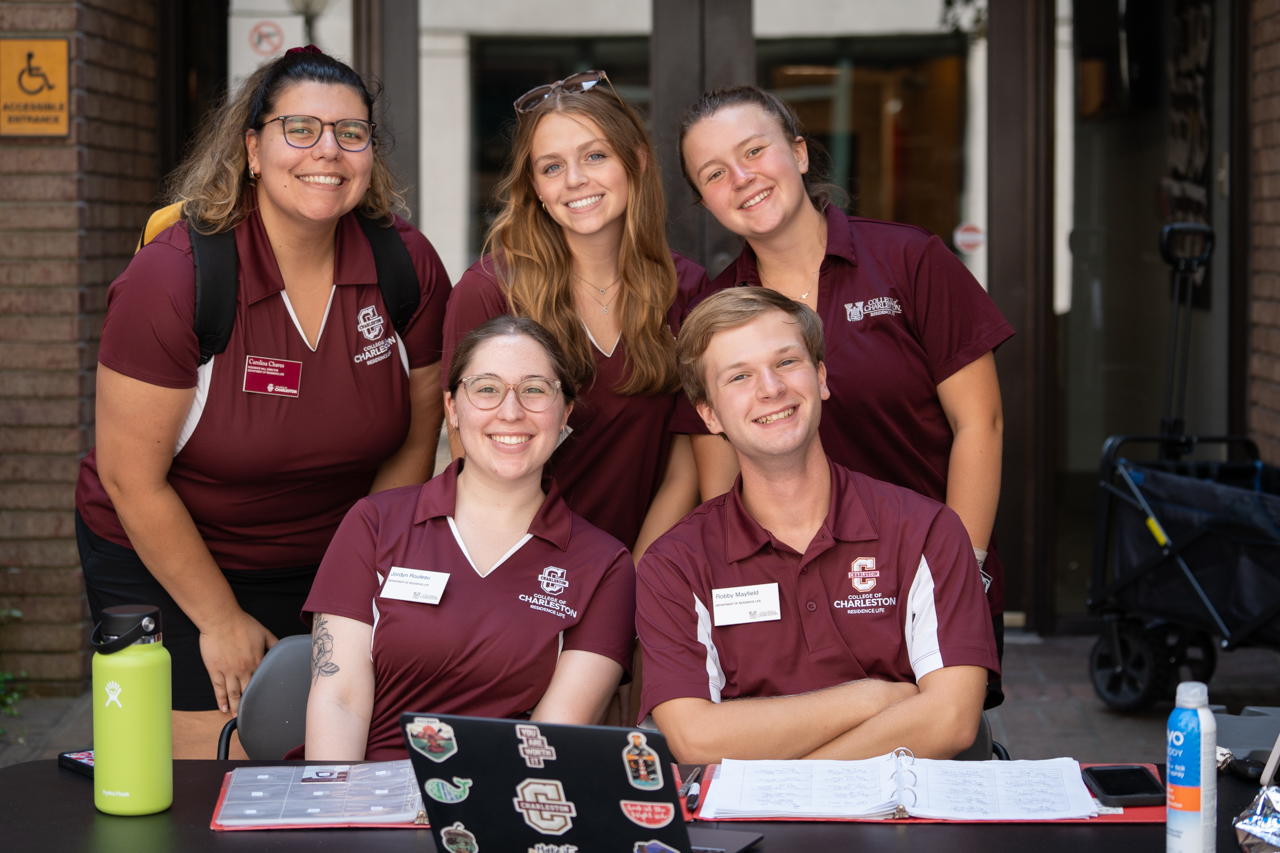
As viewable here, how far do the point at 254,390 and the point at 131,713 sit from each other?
3.11ft

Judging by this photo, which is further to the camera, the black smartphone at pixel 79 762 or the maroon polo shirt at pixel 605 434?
the maroon polo shirt at pixel 605 434

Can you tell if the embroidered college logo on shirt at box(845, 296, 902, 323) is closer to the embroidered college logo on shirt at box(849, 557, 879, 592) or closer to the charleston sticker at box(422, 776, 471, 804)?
the embroidered college logo on shirt at box(849, 557, 879, 592)

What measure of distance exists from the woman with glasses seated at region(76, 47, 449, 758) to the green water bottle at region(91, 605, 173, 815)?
85 cm

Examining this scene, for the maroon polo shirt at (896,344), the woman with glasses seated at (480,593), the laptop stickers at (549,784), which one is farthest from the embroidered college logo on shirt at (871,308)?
the laptop stickers at (549,784)

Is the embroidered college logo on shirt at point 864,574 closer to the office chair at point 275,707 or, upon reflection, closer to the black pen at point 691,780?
the black pen at point 691,780

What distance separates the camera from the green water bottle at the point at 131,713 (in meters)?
1.67

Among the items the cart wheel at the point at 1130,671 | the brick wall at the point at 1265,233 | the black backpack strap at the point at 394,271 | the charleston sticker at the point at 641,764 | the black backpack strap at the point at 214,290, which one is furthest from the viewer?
the brick wall at the point at 1265,233

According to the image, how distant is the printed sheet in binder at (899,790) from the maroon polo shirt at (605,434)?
0.92 metres

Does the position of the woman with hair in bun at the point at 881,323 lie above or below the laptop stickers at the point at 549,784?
above

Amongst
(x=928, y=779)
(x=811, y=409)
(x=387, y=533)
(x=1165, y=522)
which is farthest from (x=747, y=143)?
(x=1165, y=522)

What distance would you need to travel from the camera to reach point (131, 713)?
66.1 inches

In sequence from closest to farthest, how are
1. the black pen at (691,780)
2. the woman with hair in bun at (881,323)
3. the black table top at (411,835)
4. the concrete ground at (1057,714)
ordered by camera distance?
1. the black table top at (411,835)
2. the black pen at (691,780)
3. the woman with hair in bun at (881,323)
4. the concrete ground at (1057,714)

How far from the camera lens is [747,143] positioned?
2543mm

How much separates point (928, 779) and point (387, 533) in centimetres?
102
